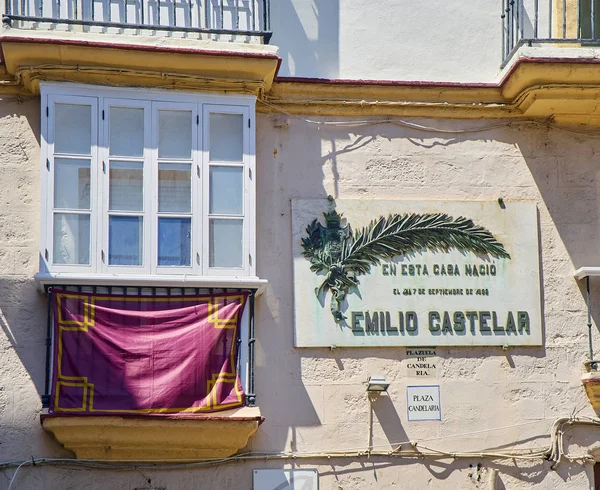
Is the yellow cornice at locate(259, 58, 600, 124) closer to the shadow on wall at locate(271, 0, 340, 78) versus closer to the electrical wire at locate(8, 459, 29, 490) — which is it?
the shadow on wall at locate(271, 0, 340, 78)

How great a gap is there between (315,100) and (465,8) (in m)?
1.81

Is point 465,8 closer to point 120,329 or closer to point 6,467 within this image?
point 120,329

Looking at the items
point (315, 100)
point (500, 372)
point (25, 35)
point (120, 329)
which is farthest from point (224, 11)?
point (500, 372)

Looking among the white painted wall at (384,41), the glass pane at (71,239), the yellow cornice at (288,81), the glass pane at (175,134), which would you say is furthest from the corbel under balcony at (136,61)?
the glass pane at (71,239)

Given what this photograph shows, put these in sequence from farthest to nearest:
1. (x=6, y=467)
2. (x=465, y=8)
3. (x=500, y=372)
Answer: (x=465, y=8) → (x=500, y=372) → (x=6, y=467)

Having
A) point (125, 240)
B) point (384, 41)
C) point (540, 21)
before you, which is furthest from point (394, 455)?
point (540, 21)

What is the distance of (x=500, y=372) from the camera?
10664 mm

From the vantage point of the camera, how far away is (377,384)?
10281 millimetres

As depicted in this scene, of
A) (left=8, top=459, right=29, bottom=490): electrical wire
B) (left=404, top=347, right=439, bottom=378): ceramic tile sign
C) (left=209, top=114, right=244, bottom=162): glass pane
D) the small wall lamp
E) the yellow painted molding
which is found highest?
(left=209, top=114, right=244, bottom=162): glass pane

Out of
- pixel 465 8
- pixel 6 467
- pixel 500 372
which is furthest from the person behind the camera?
pixel 465 8

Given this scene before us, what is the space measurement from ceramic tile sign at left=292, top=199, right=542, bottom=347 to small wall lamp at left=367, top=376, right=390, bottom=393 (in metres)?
0.34

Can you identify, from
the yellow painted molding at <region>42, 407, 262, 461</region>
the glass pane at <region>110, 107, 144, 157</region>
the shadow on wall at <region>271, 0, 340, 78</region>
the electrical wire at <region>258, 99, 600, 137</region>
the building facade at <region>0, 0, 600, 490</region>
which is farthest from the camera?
the shadow on wall at <region>271, 0, 340, 78</region>

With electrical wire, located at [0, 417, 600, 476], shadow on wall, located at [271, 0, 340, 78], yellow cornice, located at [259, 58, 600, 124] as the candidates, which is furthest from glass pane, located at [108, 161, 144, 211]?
electrical wire, located at [0, 417, 600, 476]

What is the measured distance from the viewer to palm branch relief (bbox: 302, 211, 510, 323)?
10609 mm
